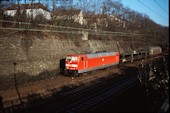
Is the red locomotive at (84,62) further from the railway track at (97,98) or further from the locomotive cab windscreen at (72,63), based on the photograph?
the railway track at (97,98)

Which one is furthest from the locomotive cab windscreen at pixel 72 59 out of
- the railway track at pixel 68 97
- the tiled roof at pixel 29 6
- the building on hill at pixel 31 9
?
the tiled roof at pixel 29 6

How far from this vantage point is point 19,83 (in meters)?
23.5

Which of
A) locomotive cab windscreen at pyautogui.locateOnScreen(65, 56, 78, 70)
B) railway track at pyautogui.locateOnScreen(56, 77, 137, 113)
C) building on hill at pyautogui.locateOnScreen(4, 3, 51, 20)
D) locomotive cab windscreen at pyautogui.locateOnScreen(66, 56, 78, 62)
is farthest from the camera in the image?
building on hill at pyautogui.locateOnScreen(4, 3, 51, 20)

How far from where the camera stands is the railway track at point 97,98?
15.0 meters

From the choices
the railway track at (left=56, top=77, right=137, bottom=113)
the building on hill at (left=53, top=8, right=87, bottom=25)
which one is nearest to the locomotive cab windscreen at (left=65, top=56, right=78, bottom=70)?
the railway track at (left=56, top=77, right=137, bottom=113)

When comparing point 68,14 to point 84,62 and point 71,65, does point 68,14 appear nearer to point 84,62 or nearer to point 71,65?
point 84,62

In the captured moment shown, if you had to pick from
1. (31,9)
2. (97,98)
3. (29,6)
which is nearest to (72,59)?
(97,98)

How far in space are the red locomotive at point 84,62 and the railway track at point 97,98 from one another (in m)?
5.58

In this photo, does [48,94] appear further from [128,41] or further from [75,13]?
[128,41]

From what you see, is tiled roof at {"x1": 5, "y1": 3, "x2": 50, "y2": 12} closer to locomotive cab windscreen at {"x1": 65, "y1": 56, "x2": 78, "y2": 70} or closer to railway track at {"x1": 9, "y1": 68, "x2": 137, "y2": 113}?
locomotive cab windscreen at {"x1": 65, "y1": 56, "x2": 78, "y2": 70}

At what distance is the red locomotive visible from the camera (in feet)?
88.4

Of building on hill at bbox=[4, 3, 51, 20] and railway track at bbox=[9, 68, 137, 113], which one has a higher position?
building on hill at bbox=[4, 3, 51, 20]

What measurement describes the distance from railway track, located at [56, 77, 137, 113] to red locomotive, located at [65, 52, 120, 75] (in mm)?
5585

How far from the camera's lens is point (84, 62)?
90.8 ft
